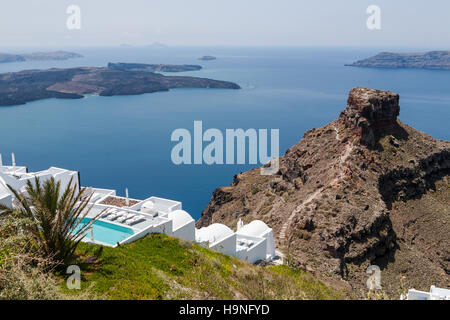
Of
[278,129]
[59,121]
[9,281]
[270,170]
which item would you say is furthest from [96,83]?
[9,281]

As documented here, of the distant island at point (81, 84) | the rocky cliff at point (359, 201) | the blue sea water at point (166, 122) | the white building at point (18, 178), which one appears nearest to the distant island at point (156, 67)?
the distant island at point (81, 84)

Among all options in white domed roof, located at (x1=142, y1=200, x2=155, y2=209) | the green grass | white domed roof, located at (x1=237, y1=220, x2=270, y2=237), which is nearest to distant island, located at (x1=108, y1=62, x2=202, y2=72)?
white domed roof, located at (x1=237, y1=220, x2=270, y2=237)

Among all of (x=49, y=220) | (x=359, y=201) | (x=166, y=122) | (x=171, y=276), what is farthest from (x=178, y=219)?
(x=166, y=122)

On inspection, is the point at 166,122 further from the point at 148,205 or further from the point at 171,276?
the point at 171,276

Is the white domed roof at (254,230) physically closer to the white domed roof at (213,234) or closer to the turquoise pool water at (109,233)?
the white domed roof at (213,234)

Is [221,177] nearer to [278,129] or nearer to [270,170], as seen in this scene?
[270,170]

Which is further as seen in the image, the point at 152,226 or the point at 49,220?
the point at 152,226

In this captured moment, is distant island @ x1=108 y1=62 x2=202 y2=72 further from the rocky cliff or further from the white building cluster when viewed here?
the white building cluster
